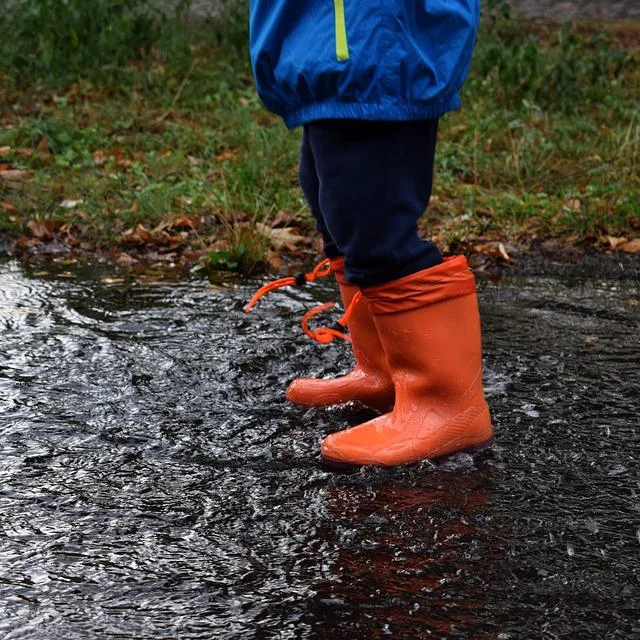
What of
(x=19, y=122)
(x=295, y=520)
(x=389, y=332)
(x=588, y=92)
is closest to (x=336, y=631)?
(x=295, y=520)

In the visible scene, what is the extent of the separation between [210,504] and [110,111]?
4899 mm

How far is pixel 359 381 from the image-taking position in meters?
2.73

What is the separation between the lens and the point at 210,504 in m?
2.04

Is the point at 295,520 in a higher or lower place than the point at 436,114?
lower

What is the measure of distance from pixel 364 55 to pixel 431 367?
729 mm

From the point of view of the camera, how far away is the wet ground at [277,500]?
165cm

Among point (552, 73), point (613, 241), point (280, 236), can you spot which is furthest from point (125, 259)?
point (552, 73)

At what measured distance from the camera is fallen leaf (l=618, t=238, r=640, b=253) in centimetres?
457

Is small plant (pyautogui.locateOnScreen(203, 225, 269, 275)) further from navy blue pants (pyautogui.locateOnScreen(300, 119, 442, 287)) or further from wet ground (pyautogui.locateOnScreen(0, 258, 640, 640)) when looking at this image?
navy blue pants (pyautogui.locateOnScreen(300, 119, 442, 287))

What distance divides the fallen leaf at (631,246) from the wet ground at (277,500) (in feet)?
4.35

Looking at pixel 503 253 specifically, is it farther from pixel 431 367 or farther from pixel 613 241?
pixel 431 367

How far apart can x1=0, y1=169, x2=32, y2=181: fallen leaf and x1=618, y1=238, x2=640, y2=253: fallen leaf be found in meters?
3.07

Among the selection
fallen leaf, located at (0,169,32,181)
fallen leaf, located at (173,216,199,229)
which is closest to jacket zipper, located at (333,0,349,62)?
fallen leaf, located at (173,216,199,229)

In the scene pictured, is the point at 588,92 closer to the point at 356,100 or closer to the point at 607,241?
the point at 607,241
